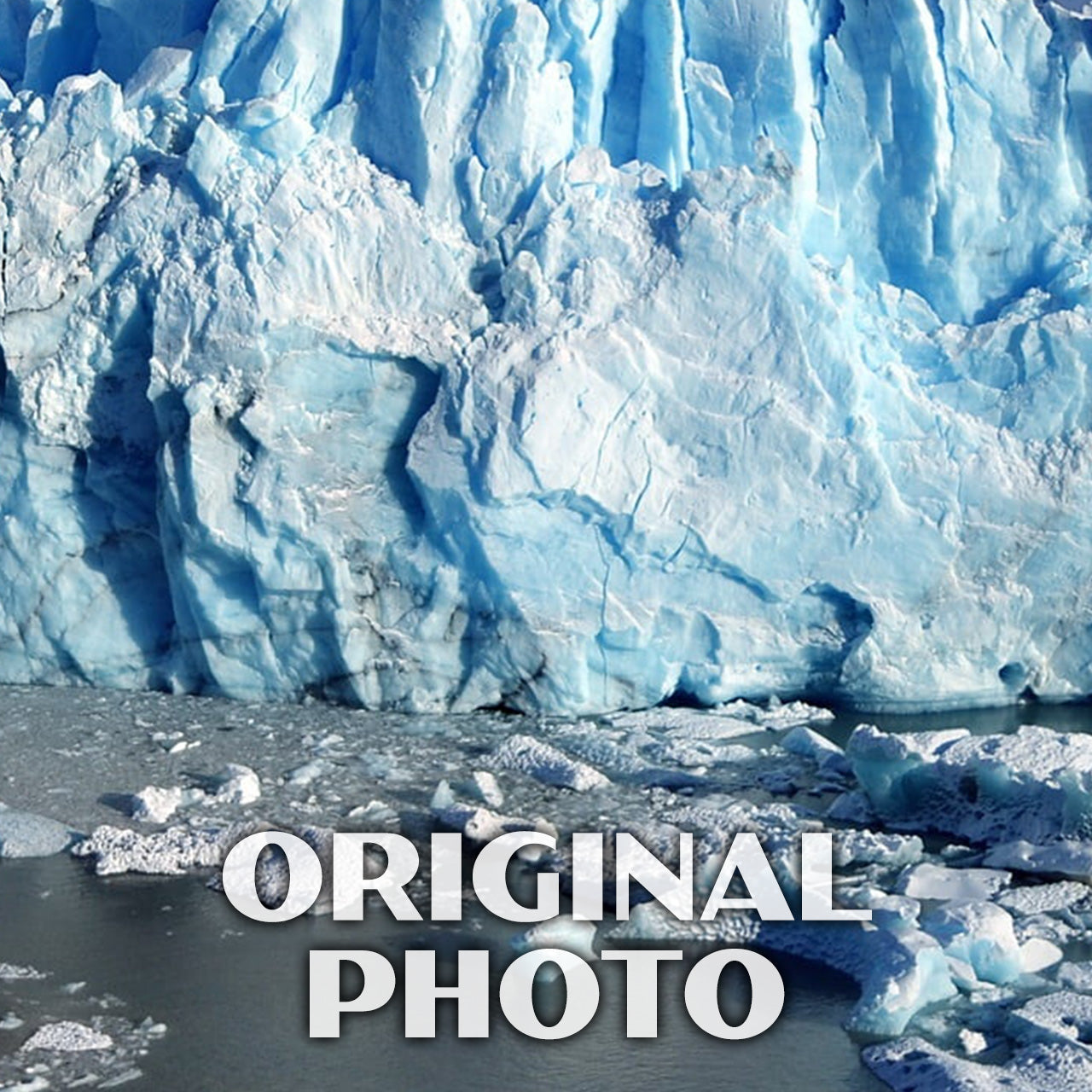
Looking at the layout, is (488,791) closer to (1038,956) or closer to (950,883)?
(950,883)

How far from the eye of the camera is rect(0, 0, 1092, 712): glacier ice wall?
7.39 m

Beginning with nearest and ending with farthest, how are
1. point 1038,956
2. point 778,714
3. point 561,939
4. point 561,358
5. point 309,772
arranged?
point 1038,956, point 561,939, point 309,772, point 561,358, point 778,714

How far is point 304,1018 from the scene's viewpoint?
14.5 ft

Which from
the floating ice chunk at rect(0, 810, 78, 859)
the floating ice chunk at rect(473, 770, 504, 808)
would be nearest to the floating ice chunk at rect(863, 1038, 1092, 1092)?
the floating ice chunk at rect(473, 770, 504, 808)

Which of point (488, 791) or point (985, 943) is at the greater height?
point (985, 943)

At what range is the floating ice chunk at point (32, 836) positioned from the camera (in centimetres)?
561

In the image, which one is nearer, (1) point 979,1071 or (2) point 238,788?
(1) point 979,1071

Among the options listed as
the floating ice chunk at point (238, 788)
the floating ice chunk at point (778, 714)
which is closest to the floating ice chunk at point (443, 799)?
the floating ice chunk at point (238, 788)

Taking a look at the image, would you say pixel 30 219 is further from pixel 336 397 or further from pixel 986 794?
pixel 986 794

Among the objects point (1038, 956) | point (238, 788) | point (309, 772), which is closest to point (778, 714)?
point (309, 772)

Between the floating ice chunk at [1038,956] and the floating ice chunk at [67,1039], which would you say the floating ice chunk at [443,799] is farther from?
the floating ice chunk at [1038,956]

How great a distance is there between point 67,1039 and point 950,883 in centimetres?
261

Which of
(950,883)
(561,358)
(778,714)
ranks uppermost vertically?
(561,358)

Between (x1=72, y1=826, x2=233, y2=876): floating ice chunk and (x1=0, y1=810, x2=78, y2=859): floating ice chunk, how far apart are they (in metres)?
0.08
